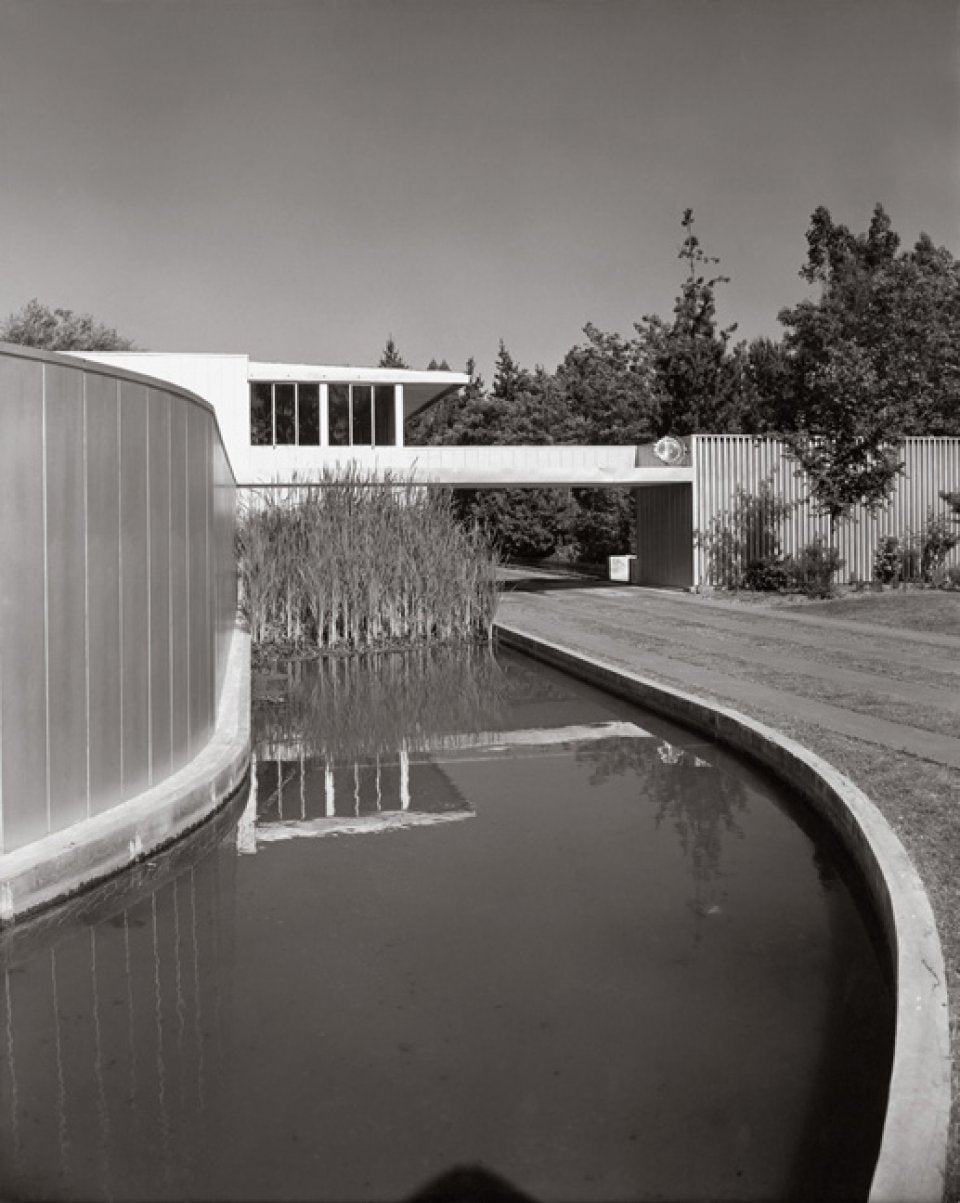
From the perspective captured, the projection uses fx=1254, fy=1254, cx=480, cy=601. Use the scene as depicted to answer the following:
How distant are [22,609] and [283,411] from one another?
27.6m

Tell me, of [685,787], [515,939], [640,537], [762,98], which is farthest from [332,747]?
[640,537]

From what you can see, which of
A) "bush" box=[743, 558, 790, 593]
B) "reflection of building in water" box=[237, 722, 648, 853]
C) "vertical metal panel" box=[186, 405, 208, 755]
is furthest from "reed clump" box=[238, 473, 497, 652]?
"bush" box=[743, 558, 790, 593]

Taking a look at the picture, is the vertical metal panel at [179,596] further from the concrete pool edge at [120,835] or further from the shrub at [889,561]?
the shrub at [889,561]

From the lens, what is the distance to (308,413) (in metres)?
32.1

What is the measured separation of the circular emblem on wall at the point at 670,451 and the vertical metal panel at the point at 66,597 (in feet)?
66.3

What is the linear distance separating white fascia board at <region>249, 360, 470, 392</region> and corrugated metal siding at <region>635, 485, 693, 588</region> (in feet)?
22.0

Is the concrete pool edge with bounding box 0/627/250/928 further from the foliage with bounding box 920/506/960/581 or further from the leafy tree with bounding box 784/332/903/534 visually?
the foliage with bounding box 920/506/960/581

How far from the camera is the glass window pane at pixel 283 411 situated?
3181 centimetres

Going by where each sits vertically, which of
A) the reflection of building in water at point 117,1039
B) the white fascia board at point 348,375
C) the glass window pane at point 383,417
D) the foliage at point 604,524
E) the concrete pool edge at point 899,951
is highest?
the white fascia board at point 348,375

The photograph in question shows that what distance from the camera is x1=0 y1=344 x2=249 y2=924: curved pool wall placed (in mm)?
4879

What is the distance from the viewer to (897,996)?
3674 mm

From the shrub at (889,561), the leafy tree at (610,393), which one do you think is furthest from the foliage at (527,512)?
the shrub at (889,561)

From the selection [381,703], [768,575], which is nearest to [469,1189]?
[381,703]

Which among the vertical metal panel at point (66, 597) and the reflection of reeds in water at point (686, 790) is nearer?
→ the vertical metal panel at point (66, 597)
